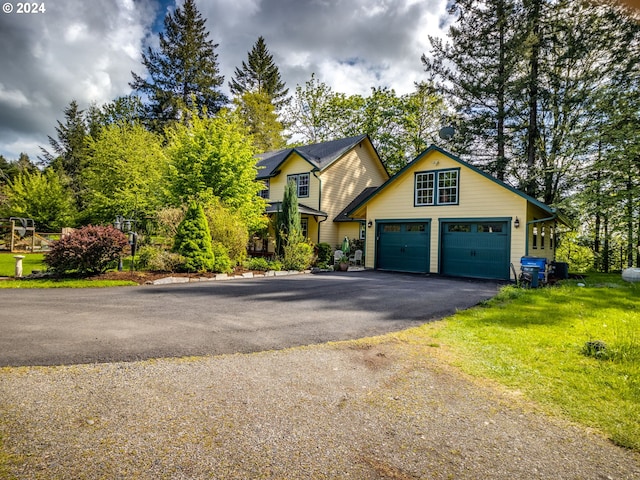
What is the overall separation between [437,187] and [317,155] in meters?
8.94


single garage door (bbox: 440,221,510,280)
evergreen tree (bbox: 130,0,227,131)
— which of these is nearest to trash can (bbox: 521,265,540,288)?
single garage door (bbox: 440,221,510,280)

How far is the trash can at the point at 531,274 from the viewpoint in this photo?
35.8 feet

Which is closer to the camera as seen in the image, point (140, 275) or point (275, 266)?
point (140, 275)

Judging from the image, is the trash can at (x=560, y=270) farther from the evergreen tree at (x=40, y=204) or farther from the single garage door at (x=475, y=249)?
the evergreen tree at (x=40, y=204)

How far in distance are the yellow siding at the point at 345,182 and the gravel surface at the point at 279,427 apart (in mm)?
16361

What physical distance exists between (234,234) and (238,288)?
13.5 ft

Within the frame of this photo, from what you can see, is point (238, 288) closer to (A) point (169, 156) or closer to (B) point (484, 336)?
(B) point (484, 336)

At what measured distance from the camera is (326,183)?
66.4 ft

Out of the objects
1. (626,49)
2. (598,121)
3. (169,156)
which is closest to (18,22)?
(169,156)

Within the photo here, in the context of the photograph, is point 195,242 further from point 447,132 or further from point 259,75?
point 259,75

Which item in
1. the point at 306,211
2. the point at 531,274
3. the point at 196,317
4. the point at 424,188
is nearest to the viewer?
the point at 196,317

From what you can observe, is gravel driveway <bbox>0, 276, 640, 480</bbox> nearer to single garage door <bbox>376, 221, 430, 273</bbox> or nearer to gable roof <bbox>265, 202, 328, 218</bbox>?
single garage door <bbox>376, 221, 430, 273</bbox>

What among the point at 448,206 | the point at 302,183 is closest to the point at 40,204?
the point at 302,183

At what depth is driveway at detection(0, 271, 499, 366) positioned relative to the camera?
180 inches
